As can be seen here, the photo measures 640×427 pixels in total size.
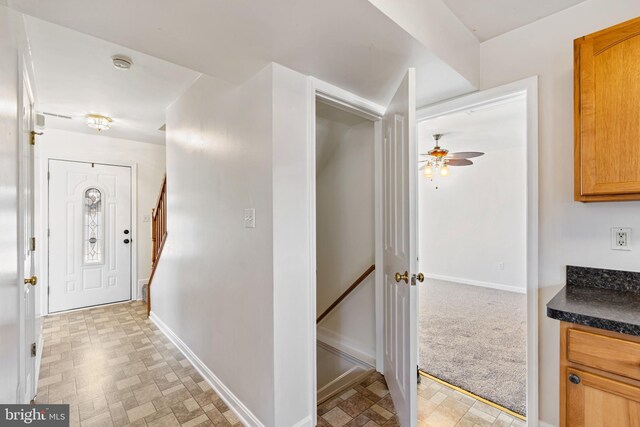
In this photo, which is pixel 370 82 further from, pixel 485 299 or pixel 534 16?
pixel 485 299

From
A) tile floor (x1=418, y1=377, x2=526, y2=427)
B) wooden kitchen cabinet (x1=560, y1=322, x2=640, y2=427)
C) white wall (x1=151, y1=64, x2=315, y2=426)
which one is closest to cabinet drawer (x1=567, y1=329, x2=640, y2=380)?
wooden kitchen cabinet (x1=560, y1=322, x2=640, y2=427)

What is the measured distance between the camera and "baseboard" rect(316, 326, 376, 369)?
2525 mm

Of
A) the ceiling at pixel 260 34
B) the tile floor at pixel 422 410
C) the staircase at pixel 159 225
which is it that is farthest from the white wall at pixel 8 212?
the staircase at pixel 159 225

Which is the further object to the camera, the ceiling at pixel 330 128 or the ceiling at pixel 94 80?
the ceiling at pixel 330 128

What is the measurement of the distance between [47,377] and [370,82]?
3.27 meters

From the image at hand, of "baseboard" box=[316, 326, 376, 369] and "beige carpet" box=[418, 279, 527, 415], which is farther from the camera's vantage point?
"baseboard" box=[316, 326, 376, 369]

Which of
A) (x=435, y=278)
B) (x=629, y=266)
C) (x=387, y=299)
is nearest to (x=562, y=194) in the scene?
(x=629, y=266)

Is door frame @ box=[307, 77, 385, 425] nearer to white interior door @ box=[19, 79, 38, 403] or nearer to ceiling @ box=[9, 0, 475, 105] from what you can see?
ceiling @ box=[9, 0, 475, 105]

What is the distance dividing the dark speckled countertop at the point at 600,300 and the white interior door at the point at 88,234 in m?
4.99

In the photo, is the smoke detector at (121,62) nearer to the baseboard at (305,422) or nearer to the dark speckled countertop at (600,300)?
the baseboard at (305,422)

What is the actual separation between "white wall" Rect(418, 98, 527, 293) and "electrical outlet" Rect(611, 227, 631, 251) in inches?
108

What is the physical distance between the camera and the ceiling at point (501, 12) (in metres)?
1.54

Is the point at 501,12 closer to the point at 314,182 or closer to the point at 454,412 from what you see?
the point at 314,182

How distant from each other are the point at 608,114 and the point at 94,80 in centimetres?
353
